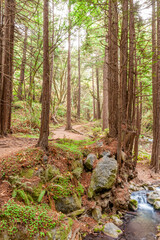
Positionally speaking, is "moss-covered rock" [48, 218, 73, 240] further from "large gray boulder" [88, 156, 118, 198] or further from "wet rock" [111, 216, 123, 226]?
"wet rock" [111, 216, 123, 226]

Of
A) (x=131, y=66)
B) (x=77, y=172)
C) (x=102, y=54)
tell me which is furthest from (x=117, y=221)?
(x=102, y=54)

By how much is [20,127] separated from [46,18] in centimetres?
647

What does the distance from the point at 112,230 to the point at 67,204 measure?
55.0 inches

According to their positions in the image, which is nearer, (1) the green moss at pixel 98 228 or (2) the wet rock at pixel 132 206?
(1) the green moss at pixel 98 228

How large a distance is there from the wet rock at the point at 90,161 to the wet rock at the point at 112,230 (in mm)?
1913

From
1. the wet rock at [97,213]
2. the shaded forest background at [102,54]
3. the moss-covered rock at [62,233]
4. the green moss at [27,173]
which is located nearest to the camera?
the moss-covered rock at [62,233]

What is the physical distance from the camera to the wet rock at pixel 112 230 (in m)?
4.27

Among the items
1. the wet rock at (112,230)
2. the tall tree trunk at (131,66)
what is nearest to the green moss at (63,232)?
the wet rock at (112,230)

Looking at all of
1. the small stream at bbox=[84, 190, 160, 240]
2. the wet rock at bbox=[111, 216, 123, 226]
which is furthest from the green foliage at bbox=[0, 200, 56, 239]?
the wet rock at bbox=[111, 216, 123, 226]

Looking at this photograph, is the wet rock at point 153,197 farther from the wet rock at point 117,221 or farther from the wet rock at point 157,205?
the wet rock at point 117,221

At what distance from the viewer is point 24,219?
10.9ft

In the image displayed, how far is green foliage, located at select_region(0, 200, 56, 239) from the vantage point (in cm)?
315

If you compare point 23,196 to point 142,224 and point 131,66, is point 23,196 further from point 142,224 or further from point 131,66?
point 131,66

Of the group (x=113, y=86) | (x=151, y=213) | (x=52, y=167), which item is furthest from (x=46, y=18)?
(x=151, y=213)
